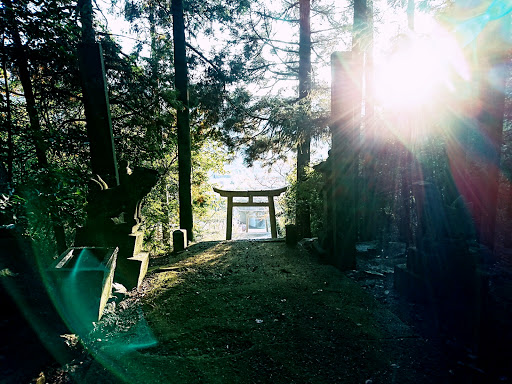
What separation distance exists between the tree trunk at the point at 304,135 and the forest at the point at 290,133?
0.06 meters

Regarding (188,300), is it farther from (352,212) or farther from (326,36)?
(326,36)

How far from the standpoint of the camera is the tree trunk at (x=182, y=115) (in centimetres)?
681

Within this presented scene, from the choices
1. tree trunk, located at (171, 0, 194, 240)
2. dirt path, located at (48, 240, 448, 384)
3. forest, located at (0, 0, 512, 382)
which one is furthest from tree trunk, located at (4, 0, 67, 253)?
tree trunk, located at (171, 0, 194, 240)

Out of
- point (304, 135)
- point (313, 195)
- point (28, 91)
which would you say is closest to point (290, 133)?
point (304, 135)

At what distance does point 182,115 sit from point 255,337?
5.82m

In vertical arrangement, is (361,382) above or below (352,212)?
below

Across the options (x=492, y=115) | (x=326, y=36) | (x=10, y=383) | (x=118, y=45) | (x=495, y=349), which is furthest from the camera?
(x=326, y=36)

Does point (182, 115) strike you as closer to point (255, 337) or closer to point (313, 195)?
point (313, 195)

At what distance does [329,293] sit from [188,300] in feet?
5.99

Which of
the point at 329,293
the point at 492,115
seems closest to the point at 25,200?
the point at 329,293

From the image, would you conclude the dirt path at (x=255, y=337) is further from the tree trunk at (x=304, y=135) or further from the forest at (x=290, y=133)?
the tree trunk at (x=304, y=135)

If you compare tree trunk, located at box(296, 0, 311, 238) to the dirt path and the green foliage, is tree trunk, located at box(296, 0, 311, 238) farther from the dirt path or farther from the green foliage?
the dirt path

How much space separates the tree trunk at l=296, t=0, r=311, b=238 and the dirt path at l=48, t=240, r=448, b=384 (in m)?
3.12

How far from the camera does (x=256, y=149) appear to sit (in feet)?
29.8
